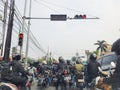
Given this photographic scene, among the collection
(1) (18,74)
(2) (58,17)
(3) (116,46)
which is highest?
(2) (58,17)

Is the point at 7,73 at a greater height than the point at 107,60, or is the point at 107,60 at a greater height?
the point at 107,60

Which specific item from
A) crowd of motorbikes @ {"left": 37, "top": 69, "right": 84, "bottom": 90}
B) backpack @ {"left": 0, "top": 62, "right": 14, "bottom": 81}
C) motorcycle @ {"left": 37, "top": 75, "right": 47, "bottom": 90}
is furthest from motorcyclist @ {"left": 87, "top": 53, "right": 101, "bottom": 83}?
motorcycle @ {"left": 37, "top": 75, "right": 47, "bottom": 90}

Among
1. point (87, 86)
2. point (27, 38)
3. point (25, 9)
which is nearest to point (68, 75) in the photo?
point (87, 86)

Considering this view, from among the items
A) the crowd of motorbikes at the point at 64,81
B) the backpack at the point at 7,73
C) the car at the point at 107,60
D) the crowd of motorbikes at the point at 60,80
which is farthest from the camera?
the crowd of motorbikes at the point at 64,81

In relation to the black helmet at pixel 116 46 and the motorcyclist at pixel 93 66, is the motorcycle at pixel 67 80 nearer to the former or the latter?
the motorcyclist at pixel 93 66

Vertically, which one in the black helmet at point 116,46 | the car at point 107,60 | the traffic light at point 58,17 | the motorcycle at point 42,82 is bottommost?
the motorcycle at point 42,82

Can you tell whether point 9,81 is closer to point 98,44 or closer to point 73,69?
point 73,69

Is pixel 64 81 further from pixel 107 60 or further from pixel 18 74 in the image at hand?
pixel 18 74

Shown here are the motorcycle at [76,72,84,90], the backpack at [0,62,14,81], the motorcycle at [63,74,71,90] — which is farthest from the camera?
the motorcycle at [63,74,71,90]

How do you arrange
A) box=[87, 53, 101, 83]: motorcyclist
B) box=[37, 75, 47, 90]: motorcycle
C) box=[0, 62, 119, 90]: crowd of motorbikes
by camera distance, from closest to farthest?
1. box=[87, 53, 101, 83]: motorcyclist
2. box=[0, 62, 119, 90]: crowd of motorbikes
3. box=[37, 75, 47, 90]: motorcycle

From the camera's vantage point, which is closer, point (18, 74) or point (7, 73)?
point (7, 73)

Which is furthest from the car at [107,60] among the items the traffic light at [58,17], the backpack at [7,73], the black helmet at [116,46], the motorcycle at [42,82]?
the traffic light at [58,17]

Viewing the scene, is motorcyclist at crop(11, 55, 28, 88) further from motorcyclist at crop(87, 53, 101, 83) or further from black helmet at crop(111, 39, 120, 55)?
black helmet at crop(111, 39, 120, 55)

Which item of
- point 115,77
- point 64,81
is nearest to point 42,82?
point 64,81
